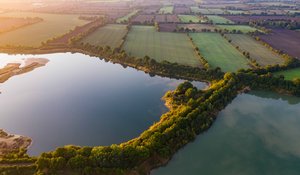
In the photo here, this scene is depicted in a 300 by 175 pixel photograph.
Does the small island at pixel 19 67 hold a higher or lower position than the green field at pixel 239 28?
lower

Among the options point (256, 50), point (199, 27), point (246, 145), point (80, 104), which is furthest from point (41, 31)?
point (246, 145)

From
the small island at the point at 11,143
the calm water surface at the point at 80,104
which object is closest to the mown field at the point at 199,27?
the calm water surface at the point at 80,104

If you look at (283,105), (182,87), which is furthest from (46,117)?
(283,105)

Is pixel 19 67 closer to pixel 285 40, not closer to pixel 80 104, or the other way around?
pixel 80 104

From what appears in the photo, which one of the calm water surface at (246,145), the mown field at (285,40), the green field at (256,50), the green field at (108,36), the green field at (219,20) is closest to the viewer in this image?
the calm water surface at (246,145)

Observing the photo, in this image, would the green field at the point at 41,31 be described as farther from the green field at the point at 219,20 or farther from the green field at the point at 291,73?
the green field at the point at 291,73

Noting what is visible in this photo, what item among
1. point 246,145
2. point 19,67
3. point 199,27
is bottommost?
point 246,145

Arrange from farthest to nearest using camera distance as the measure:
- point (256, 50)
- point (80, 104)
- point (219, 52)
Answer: point (256, 50) → point (219, 52) → point (80, 104)
